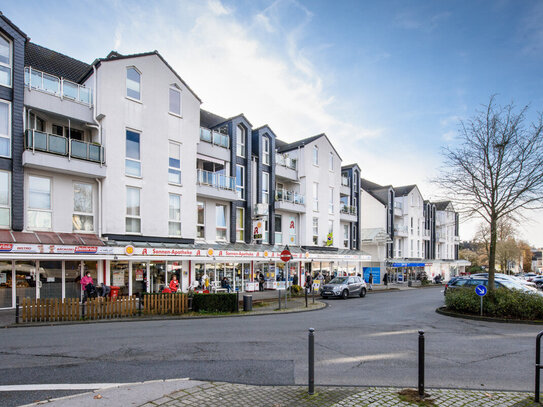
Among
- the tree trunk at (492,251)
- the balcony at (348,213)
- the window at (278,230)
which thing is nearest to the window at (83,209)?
the window at (278,230)

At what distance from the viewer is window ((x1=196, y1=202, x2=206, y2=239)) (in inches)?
1006

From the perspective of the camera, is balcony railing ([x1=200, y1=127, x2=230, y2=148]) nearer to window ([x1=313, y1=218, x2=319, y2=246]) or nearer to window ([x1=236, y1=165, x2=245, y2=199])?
window ([x1=236, y1=165, x2=245, y2=199])

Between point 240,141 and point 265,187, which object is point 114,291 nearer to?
point 240,141

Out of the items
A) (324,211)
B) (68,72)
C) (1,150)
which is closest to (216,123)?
(68,72)

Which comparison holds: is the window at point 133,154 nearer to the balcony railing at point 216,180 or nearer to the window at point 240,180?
the balcony railing at point 216,180

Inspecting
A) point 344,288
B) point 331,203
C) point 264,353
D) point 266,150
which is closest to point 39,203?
point 264,353

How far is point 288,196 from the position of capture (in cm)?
3228

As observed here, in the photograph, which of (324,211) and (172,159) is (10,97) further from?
(324,211)

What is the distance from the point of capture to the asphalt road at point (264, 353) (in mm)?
6637

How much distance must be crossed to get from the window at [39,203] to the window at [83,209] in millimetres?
1181

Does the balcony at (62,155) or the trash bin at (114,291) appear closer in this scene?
the balcony at (62,155)

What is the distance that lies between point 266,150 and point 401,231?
86.7 ft

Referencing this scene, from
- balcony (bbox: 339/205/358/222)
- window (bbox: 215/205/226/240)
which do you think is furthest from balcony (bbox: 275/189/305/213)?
balcony (bbox: 339/205/358/222)

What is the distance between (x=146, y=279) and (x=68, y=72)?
12.6 m
